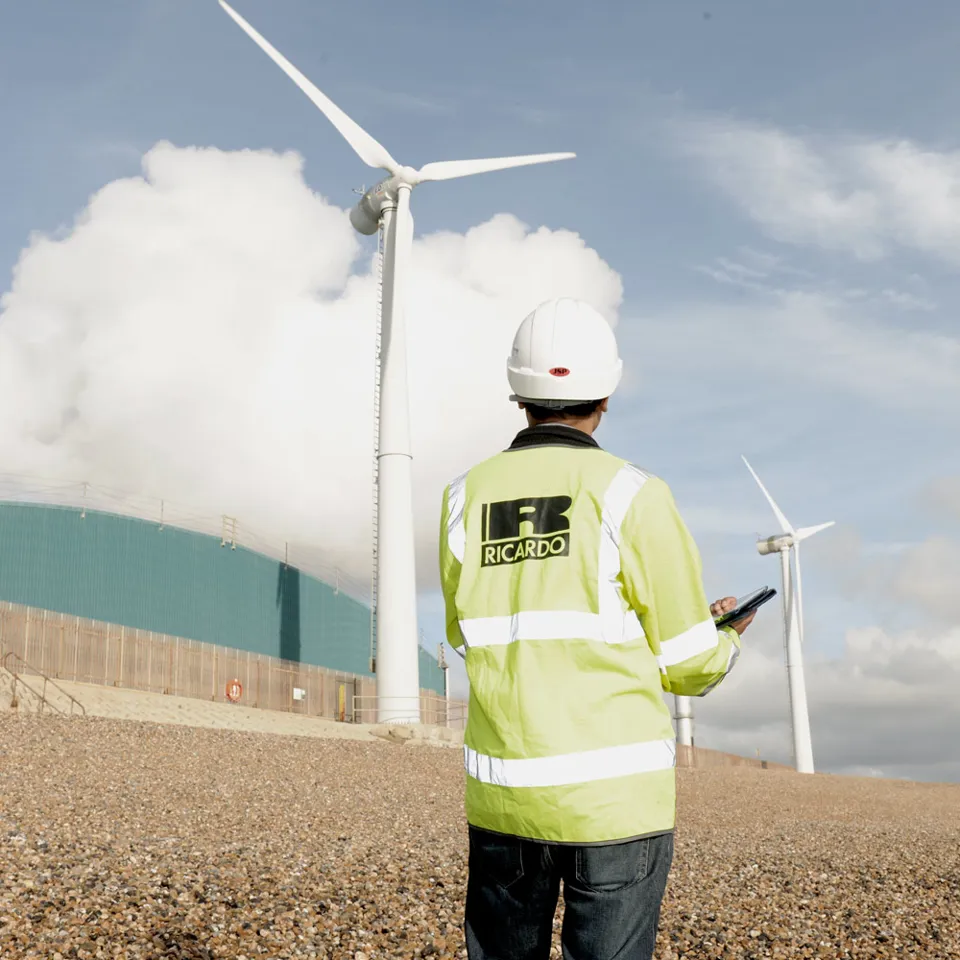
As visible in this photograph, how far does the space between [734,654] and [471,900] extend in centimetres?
105

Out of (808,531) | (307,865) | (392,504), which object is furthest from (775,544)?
(307,865)

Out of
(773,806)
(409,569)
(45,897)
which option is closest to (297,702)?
(409,569)

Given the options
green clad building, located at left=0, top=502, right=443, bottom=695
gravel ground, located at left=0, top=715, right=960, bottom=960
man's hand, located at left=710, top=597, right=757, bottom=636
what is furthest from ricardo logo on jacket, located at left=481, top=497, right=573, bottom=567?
green clad building, located at left=0, top=502, right=443, bottom=695

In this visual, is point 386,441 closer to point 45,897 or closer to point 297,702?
point 297,702

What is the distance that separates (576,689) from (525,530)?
1.55ft

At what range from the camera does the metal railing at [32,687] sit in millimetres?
30703

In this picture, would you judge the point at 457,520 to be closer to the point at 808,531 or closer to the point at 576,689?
the point at 576,689

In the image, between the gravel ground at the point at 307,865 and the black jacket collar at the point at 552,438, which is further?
the gravel ground at the point at 307,865

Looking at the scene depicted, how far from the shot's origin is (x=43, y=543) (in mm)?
42656

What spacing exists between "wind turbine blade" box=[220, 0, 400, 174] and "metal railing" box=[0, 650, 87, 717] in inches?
845

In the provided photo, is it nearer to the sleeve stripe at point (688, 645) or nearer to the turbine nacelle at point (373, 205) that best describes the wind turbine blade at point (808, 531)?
the turbine nacelle at point (373, 205)

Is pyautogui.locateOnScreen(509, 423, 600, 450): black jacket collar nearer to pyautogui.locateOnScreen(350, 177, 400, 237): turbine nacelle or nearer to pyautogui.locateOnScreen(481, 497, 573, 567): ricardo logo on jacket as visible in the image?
pyautogui.locateOnScreen(481, 497, 573, 567): ricardo logo on jacket

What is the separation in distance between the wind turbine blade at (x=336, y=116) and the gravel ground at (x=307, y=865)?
24728 millimetres

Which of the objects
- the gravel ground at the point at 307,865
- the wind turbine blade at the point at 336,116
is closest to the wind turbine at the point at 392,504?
the wind turbine blade at the point at 336,116
